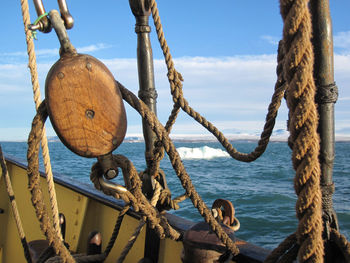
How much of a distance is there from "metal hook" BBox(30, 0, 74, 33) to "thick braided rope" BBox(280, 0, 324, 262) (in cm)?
60

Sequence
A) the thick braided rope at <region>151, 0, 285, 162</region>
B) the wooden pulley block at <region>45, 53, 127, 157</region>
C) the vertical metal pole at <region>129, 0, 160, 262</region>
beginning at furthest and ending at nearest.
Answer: the vertical metal pole at <region>129, 0, 160, 262</region>
the thick braided rope at <region>151, 0, 285, 162</region>
the wooden pulley block at <region>45, 53, 127, 157</region>

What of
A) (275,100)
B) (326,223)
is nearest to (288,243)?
(326,223)

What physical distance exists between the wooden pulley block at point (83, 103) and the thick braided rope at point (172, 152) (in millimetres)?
79

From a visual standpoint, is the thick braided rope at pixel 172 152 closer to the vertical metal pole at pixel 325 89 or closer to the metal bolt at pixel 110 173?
the metal bolt at pixel 110 173

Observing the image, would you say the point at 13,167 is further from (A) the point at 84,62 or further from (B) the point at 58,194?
(A) the point at 84,62

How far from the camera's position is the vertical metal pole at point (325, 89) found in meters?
0.89

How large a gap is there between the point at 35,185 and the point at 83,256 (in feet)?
1.46

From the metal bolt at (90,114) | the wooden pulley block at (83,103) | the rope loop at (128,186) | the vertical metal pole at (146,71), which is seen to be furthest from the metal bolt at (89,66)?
the vertical metal pole at (146,71)

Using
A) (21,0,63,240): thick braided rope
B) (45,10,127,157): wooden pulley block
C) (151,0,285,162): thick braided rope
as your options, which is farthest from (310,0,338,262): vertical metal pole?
(21,0,63,240): thick braided rope

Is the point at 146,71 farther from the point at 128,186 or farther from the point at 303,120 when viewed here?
the point at 303,120

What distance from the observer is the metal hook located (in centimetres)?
93

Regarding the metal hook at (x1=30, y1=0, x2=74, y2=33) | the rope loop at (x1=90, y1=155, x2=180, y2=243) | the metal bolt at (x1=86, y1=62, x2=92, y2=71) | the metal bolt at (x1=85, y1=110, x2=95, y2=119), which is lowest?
the rope loop at (x1=90, y1=155, x2=180, y2=243)

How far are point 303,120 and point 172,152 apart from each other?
1.48 ft

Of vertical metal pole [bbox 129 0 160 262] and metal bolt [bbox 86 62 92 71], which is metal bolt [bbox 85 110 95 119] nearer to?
metal bolt [bbox 86 62 92 71]
